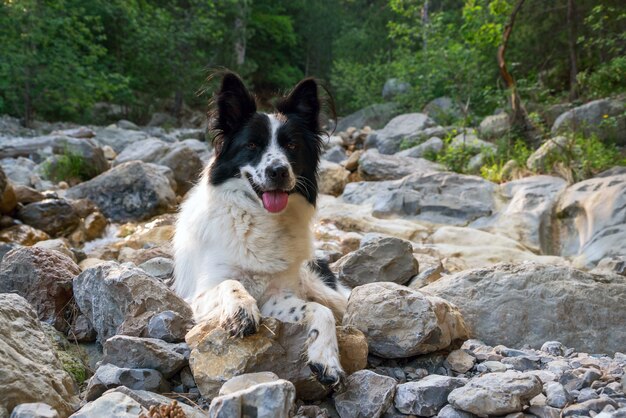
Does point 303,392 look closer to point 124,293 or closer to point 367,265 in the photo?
point 124,293

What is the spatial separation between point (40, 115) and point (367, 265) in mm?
16619

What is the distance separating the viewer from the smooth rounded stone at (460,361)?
3.10m

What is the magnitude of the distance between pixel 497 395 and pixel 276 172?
189cm

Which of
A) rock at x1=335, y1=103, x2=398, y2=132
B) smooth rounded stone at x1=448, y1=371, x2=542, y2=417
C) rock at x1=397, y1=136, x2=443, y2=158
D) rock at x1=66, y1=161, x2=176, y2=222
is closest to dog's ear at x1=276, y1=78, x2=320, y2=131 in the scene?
smooth rounded stone at x1=448, y1=371, x2=542, y2=417

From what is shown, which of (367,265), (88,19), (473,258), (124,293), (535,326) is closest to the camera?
(124,293)

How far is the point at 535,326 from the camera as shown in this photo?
385 centimetres

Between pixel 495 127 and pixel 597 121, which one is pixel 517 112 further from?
pixel 597 121

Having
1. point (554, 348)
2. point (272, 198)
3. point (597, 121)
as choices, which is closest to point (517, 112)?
point (597, 121)

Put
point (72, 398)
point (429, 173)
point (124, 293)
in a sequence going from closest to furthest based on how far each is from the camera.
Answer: point (72, 398), point (124, 293), point (429, 173)

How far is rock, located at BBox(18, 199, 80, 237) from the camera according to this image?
8.38m

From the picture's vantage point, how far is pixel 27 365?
2.46m

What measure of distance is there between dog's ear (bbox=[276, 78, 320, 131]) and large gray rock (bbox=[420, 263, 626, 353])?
156cm

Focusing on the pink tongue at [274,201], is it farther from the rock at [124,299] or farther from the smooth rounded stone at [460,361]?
the smooth rounded stone at [460,361]

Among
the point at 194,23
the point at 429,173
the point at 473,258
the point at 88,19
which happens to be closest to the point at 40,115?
the point at 88,19
